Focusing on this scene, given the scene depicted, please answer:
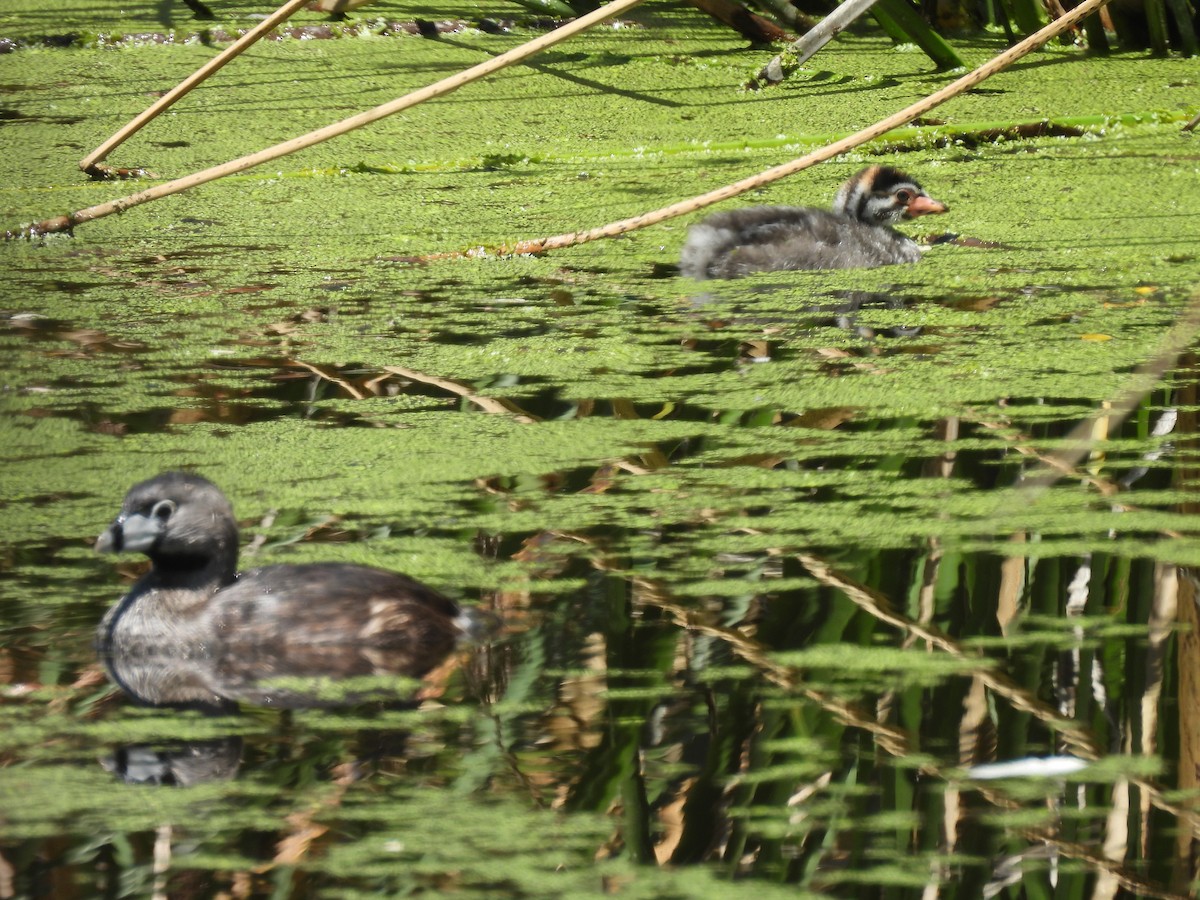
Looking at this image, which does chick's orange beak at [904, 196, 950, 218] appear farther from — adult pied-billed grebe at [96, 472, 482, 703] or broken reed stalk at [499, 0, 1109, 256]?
adult pied-billed grebe at [96, 472, 482, 703]

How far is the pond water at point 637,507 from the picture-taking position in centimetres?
188

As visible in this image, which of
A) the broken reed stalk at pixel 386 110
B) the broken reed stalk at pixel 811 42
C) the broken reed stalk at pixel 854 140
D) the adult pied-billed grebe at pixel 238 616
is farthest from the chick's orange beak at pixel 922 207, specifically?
the adult pied-billed grebe at pixel 238 616

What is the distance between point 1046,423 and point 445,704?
1.54 metres

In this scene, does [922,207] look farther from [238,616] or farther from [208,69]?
[238,616]

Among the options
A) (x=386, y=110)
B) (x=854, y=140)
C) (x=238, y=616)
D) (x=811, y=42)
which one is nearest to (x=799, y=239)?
(x=854, y=140)

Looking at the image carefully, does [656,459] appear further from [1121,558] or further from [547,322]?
[547,322]

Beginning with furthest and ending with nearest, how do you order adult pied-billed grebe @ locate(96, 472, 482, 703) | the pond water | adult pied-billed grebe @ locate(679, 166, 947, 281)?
adult pied-billed grebe @ locate(679, 166, 947, 281)
adult pied-billed grebe @ locate(96, 472, 482, 703)
the pond water

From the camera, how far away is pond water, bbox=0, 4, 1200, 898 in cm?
188

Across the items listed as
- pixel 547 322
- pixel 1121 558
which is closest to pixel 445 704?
pixel 1121 558

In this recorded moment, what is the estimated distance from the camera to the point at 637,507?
2.98 meters

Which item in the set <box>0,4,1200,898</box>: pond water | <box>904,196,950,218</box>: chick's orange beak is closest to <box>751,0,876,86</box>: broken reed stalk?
<box>0,4,1200,898</box>: pond water

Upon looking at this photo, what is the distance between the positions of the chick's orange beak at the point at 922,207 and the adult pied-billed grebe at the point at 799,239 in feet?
0.06

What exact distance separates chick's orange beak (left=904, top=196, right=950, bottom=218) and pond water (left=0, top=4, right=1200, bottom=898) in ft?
0.46

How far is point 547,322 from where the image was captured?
4.38 m
